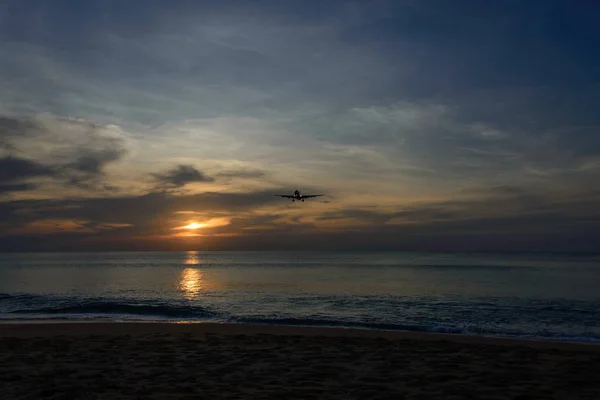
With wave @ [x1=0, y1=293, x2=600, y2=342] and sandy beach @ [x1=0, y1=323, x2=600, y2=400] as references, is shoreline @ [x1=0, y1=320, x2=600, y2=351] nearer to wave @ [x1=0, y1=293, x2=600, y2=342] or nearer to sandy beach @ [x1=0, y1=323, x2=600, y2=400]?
sandy beach @ [x1=0, y1=323, x2=600, y2=400]

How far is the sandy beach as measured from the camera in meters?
8.85

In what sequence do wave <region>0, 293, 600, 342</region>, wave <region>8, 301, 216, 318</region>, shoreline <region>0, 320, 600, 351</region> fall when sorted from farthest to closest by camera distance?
wave <region>8, 301, 216, 318</region>, wave <region>0, 293, 600, 342</region>, shoreline <region>0, 320, 600, 351</region>

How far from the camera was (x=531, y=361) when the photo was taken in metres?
12.1

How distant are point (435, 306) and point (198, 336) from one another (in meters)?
20.5

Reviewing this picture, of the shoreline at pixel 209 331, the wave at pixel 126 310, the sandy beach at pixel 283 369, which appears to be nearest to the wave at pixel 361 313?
the wave at pixel 126 310

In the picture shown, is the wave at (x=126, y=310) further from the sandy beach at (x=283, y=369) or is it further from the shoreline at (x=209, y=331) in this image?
the sandy beach at (x=283, y=369)

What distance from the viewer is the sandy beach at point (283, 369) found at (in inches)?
348

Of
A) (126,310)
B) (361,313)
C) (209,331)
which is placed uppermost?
(209,331)

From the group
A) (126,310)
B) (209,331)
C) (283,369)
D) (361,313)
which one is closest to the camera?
(283,369)

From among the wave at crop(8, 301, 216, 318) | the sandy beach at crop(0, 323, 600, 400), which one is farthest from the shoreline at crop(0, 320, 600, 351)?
the wave at crop(8, 301, 216, 318)

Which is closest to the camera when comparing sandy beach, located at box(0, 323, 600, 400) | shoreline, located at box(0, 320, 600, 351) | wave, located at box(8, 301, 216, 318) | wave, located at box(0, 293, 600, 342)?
sandy beach, located at box(0, 323, 600, 400)

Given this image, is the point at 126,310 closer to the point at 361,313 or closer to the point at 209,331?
the point at 209,331

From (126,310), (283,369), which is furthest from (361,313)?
(283,369)

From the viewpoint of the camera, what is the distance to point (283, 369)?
431 inches
